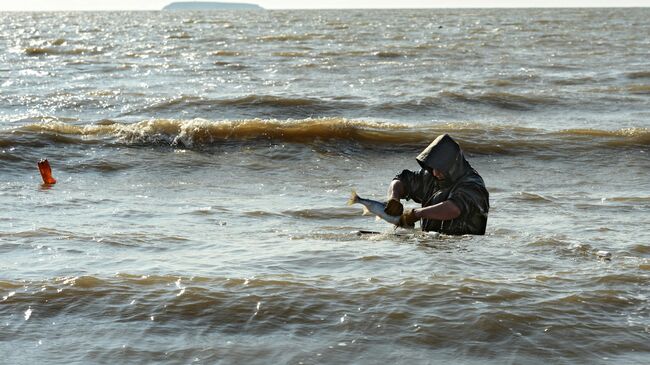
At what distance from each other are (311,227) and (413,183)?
4.75 feet

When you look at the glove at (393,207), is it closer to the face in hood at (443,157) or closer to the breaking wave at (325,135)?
the face in hood at (443,157)

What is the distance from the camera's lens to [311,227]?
10.1 m

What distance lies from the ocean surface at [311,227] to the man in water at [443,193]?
21cm

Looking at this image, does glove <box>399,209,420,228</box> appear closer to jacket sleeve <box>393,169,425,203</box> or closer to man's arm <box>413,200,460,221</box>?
man's arm <box>413,200,460,221</box>

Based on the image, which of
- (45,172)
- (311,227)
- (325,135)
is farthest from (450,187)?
(325,135)

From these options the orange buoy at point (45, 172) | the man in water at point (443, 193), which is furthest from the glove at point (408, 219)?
the orange buoy at point (45, 172)

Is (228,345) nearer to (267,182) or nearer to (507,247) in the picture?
(507,247)

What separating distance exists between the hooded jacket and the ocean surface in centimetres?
17

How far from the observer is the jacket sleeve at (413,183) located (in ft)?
29.5

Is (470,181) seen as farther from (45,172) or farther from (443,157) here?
(45,172)

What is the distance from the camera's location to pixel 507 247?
887cm

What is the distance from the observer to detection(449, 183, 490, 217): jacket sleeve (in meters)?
8.55

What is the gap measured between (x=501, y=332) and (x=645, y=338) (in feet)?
2.78

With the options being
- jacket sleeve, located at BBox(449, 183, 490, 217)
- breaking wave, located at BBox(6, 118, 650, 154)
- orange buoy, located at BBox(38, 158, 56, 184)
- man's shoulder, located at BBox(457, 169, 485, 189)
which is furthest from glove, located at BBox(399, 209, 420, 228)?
breaking wave, located at BBox(6, 118, 650, 154)
